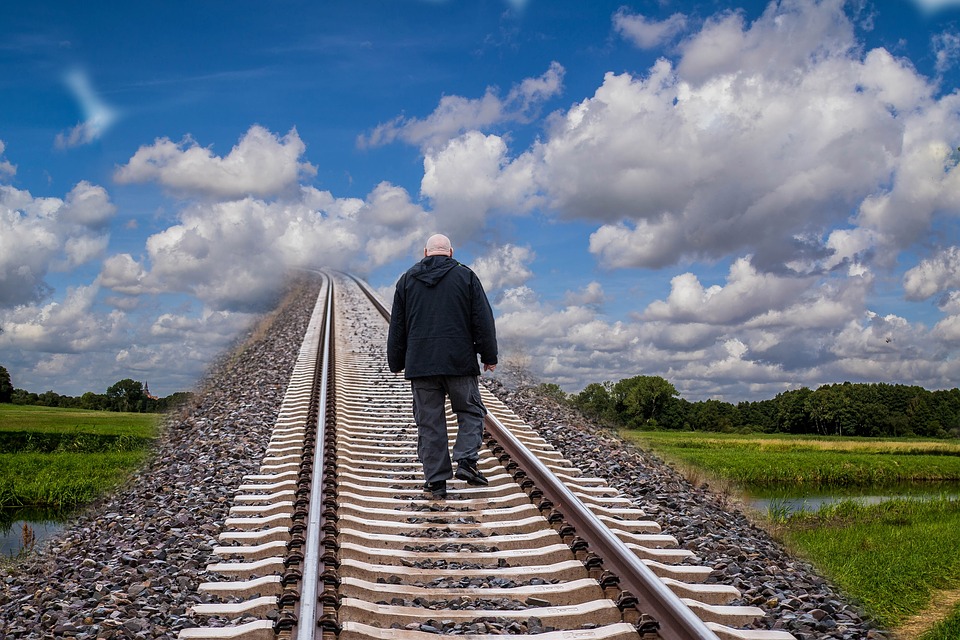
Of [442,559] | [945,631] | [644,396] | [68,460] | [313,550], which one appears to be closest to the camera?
[313,550]

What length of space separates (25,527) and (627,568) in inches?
281

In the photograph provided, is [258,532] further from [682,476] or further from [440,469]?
[682,476]

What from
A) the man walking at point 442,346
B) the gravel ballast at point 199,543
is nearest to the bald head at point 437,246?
the man walking at point 442,346

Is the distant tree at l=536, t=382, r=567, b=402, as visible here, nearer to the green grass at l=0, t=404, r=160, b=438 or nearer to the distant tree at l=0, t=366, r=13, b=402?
the green grass at l=0, t=404, r=160, b=438

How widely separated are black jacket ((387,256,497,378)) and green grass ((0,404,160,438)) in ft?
24.8

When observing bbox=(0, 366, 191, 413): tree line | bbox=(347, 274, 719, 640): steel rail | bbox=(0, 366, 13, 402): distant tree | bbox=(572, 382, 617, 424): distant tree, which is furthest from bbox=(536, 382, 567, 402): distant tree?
bbox=(0, 366, 13, 402): distant tree

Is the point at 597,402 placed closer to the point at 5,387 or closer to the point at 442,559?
the point at 442,559

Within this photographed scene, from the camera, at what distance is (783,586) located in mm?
4805

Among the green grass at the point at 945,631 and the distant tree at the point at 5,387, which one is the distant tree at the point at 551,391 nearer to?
the green grass at the point at 945,631

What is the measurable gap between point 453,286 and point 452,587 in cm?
264

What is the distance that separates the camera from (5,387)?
20.0 meters

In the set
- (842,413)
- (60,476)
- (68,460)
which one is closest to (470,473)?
(60,476)

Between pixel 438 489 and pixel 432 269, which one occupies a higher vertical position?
pixel 432 269

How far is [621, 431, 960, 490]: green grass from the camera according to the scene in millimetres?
16656
